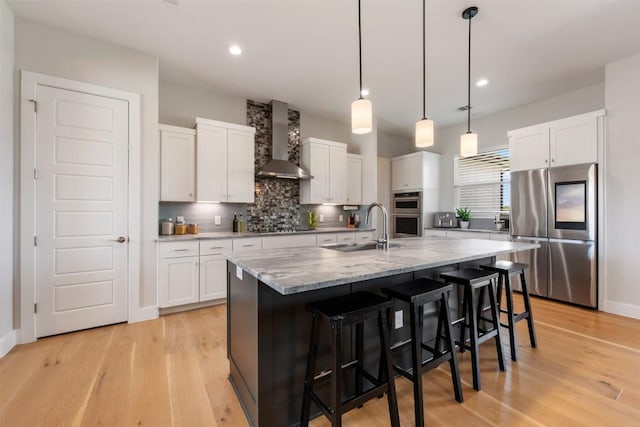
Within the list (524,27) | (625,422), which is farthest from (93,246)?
(524,27)

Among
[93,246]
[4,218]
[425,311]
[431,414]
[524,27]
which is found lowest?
[431,414]

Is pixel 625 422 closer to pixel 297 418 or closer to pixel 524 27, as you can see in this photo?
pixel 297 418

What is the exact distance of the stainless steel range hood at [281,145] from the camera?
14.2ft

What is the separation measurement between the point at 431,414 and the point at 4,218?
3563 millimetres

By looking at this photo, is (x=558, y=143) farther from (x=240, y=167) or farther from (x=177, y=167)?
(x=177, y=167)

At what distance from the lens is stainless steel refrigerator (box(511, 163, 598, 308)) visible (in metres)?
3.35

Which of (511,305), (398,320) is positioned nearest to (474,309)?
(511,305)

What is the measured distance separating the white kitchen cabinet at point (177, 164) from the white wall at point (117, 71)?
33 centimetres

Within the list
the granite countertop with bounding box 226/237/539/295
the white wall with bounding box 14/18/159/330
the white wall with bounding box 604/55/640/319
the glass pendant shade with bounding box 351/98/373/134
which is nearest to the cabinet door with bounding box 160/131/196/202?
the white wall with bounding box 14/18/159/330

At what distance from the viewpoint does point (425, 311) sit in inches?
87.0

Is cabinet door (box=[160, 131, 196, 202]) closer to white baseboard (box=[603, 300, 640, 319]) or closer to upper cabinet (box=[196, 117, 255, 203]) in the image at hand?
upper cabinet (box=[196, 117, 255, 203])

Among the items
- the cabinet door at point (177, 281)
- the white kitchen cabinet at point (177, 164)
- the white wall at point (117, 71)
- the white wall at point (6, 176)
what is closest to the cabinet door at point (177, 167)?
the white kitchen cabinet at point (177, 164)

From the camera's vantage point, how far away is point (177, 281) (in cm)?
328

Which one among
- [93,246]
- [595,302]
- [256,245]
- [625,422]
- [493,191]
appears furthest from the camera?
[493,191]
